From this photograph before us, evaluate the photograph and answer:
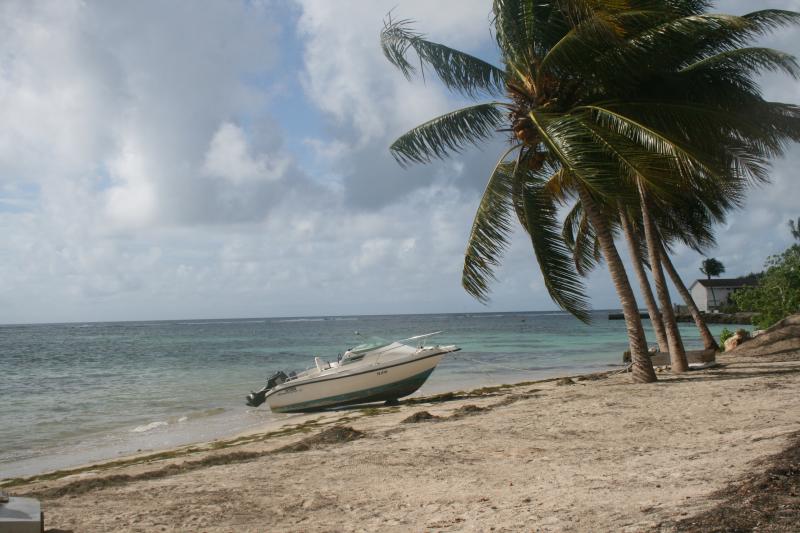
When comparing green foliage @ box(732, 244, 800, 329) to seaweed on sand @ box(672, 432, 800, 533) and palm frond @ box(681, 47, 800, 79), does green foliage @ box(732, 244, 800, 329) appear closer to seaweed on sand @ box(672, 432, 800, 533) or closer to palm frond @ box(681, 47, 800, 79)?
palm frond @ box(681, 47, 800, 79)

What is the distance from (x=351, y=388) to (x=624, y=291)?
6.84 metres

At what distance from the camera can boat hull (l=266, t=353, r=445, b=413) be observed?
1559 centimetres

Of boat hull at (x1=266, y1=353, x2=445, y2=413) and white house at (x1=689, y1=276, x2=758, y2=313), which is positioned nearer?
boat hull at (x1=266, y1=353, x2=445, y2=413)

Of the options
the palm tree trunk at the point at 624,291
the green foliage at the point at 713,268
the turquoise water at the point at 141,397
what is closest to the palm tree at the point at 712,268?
the green foliage at the point at 713,268

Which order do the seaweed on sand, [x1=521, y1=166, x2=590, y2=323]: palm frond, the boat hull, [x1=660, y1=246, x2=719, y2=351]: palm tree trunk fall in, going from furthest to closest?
[x1=660, y1=246, x2=719, y2=351]: palm tree trunk < the boat hull < [x1=521, y1=166, x2=590, y2=323]: palm frond < the seaweed on sand

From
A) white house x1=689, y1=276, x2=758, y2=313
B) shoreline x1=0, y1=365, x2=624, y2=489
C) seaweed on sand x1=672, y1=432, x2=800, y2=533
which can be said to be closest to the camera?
seaweed on sand x1=672, y1=432, x2=800, y2=533

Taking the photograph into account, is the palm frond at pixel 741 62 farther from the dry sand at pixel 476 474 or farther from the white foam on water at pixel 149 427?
the white foam on water at pixel 149 427

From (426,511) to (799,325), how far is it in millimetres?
17490

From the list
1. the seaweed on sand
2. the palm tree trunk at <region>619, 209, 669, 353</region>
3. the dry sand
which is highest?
the palm tree trunk at <region>619, 209, 669, 353</region>

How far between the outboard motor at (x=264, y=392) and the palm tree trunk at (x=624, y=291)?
332 inches

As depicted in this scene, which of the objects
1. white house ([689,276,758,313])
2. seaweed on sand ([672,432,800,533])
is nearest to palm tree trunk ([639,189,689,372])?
seaweed on sand ([672,432,800,533])

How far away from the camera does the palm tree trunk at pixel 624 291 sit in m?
12.8

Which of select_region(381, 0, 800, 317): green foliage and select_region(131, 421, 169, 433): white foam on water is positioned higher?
select_region(381, 0, 800, 317): green foliage

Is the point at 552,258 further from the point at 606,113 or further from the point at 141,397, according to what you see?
the point at 141,397
